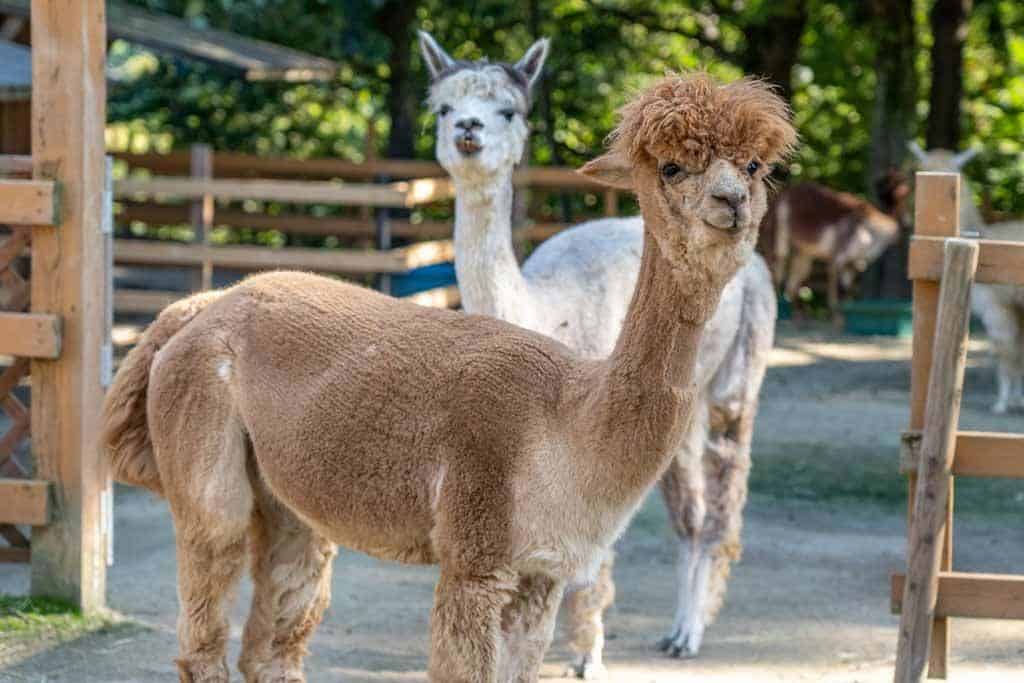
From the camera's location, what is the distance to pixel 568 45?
15.7m

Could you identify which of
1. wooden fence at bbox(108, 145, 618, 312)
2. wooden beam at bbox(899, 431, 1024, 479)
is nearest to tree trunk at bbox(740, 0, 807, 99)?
wooden fence at bbox(108, 145, 618, 312)

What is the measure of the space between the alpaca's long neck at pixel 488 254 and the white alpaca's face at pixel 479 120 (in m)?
0.07

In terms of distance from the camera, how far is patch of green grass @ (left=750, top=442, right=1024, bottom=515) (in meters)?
8.38

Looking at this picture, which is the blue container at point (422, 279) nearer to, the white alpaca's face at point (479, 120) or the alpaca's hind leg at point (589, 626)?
the white alpaca's face at point (479, 120)

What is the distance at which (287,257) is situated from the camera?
10828mm

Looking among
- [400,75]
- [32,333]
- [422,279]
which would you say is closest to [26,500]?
[32,333]

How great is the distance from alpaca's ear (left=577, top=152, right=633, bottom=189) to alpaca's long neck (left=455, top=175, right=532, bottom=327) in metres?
1.66

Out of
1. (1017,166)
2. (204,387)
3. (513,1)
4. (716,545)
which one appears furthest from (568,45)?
(204,387)

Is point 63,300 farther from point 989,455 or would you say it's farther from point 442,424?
point 989,455

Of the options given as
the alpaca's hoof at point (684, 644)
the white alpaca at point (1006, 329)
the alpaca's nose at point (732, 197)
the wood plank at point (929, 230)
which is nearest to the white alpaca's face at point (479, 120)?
the wood plank at point (929, 230)

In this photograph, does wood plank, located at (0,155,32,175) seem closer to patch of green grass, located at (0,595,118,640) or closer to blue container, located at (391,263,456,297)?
patch of green grass, located at (0,595,118,640)

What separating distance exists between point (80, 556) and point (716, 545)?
241 centimetres

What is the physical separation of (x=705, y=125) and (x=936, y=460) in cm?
154

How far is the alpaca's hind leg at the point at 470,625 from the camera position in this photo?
3617 mm
